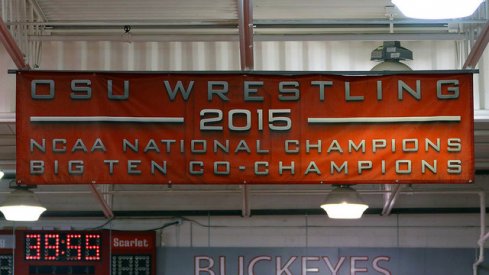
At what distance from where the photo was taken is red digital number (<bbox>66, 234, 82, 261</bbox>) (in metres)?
16.8

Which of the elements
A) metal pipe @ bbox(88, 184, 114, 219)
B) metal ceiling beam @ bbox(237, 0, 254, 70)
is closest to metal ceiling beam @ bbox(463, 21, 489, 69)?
metal ceiling beam @ bbox(237, 0, 254, 70)

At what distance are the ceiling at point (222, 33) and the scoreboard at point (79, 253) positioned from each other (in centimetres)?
59

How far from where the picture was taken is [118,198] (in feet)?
58.0

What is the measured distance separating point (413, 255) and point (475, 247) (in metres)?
0.98

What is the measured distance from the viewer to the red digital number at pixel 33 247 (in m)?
16.8

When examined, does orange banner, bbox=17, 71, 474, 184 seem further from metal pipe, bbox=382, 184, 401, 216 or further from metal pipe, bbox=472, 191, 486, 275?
metal pipe, bbox=472, 191, 486, 275

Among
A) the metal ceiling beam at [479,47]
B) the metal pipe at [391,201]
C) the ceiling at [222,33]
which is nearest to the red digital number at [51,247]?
the ceiling at [222,33]

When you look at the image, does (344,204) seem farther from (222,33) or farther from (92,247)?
(92,247)

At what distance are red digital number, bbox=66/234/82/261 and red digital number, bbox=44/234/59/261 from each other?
169mm

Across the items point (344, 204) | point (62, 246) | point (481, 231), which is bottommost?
point (62, 246)

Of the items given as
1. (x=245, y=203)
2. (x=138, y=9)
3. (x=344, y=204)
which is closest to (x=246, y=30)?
Result: (x=138, y=9)

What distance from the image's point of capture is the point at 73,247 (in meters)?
16.9

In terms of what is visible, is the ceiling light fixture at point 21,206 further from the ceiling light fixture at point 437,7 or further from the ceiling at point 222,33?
the ceiling light fixture at point 437,7

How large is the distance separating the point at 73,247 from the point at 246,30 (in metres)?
6.52
